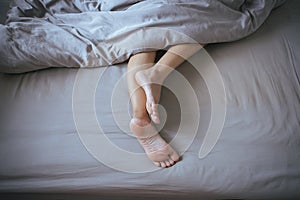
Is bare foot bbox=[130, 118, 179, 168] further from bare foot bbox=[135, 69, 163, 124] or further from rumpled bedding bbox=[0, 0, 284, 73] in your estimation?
rumpled bedding bbox=[0, 0, 284, 73]

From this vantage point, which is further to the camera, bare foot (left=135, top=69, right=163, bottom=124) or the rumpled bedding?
the rumpled bedding

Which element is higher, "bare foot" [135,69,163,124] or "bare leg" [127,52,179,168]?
"bare foot" [135,69,163,124]

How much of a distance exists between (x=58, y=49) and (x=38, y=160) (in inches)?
12.9

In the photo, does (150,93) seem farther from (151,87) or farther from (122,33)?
(122,33)

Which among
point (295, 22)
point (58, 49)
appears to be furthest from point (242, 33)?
point (58, 49)

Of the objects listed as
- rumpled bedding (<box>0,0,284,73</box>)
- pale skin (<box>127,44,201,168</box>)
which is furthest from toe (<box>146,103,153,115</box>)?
rumpled bedding (<box>0,0,284,73</box>)

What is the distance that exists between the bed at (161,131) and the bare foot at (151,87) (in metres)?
0.04

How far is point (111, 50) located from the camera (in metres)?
0.94

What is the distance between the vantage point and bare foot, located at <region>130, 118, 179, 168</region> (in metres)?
0.81

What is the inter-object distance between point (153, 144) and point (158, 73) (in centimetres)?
21

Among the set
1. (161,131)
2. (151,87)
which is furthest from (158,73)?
(161,131)

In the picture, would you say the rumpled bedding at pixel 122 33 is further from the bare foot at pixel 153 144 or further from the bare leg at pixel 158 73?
the bare foot at pixel 153 144

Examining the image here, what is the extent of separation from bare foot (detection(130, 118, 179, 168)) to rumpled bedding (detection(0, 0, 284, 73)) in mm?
237

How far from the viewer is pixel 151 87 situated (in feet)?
2.80
